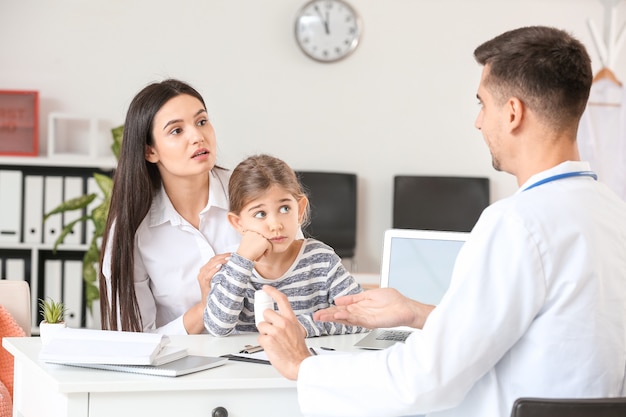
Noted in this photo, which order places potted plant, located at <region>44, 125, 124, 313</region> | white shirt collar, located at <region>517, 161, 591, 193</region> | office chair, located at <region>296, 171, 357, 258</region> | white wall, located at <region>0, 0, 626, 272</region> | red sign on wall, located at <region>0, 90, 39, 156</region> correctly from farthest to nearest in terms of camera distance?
office chair, located at <region>296, 171, 357, 258</region> < white wall, located at <region>0, 0, 626, 272</region> < red sign on wall, located at <region>0, 90, 39, 156</region> < potted plant, located at <region>44, 125, 124, 313</region> < white shirt collar, located at <region>517, 161, 591, 193</region>

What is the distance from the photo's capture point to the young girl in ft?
6.84

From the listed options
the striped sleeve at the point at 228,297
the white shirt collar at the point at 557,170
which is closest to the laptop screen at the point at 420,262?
the striped sleeve at the point at 228,297

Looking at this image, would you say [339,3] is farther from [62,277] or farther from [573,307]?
[573,307]

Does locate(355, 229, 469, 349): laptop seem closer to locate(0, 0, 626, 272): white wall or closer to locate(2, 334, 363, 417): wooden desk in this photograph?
locate(2, 334, 363, 417): wooden desk

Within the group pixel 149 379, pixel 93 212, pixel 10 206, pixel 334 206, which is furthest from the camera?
pixel 334 206

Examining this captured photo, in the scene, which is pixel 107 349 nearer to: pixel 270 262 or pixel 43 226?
pixel 270 262

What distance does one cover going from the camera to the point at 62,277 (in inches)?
196

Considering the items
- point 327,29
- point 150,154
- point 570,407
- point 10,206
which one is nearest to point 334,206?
point 327,29

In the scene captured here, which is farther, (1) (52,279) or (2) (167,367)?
(1) (52,279)

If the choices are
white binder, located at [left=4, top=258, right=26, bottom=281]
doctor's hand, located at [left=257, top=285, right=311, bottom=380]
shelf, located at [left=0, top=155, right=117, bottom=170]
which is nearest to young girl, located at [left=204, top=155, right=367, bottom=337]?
doctor's hand, located at [left=257, top=285, right=311, bottom=380]

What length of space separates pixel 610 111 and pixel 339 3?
1.82 m

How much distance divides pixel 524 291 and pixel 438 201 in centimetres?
425

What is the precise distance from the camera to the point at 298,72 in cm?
540

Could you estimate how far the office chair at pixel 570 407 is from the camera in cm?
117
